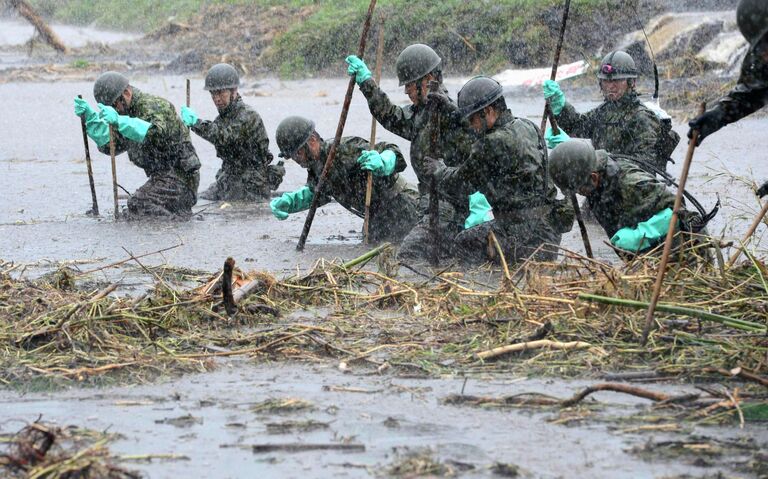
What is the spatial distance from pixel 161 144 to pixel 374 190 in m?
2.35

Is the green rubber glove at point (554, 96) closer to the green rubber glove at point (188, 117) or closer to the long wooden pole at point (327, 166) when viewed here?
the long wooden pole at point (327, 166)

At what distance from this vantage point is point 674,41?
19.8 meters

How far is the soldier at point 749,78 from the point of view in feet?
15.9

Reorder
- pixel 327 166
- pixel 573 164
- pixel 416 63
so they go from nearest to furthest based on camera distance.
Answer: pixel 573 164
pixel 416 63
pixel 327 166

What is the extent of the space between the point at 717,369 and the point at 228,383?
208cm

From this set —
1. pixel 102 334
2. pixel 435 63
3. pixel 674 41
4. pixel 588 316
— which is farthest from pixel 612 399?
pixel 674 41

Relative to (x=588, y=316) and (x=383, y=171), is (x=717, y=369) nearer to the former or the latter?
(x=588, y=316)

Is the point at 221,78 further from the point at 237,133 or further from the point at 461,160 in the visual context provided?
the point at 461,160

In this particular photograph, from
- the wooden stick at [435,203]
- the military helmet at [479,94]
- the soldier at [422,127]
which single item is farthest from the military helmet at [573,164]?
the soldier at [422,127]

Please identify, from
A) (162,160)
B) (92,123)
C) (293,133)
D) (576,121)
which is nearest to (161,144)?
(162,160)

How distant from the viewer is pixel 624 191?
22.5 ft

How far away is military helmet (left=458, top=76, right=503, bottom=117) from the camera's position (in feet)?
24.5

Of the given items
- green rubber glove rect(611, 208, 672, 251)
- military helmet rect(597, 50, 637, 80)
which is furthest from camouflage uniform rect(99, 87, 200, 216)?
green rubber glove rect(611, 208, 672, 251)

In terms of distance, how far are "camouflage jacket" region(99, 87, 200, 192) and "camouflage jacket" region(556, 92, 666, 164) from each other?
11.1 feet
